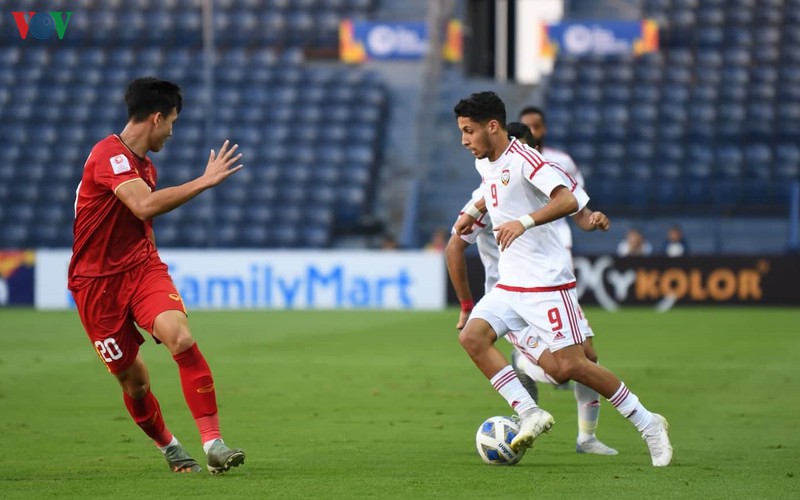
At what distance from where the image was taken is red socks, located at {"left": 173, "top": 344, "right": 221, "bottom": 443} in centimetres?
714

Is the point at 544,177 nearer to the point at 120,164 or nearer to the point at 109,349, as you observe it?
the point at 120,164

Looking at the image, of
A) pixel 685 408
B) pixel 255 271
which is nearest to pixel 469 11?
pixel 255 271

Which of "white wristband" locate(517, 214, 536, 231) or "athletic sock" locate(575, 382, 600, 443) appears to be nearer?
"white wristband" locate(517, 214, 536, 231)

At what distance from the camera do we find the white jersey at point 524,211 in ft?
25.7

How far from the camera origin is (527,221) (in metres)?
7.50

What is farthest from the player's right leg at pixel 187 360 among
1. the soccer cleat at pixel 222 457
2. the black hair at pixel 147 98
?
the black hair at pixel 147 98

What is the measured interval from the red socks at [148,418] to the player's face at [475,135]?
2.22 metres

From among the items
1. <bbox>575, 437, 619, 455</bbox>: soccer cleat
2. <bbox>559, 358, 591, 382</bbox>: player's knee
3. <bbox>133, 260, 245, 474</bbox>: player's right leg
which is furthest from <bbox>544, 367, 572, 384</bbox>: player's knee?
<bbox>133, 260, 245, 474</bbox>: player's right leg

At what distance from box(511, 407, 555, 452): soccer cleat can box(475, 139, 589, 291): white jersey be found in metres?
0.72

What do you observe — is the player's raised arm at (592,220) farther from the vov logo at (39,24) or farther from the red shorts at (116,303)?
the vov logo at (39,24)

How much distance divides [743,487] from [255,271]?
19143mm

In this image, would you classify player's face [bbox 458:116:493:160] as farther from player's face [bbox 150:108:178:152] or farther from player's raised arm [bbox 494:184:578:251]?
player's face [bbox 150:108:178:152]

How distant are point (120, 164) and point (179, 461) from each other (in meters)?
1.62

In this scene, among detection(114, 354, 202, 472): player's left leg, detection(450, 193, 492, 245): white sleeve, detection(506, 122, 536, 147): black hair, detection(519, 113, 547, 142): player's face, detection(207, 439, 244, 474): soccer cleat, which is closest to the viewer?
detection(207, 439, 244, 474): soccer cleat
